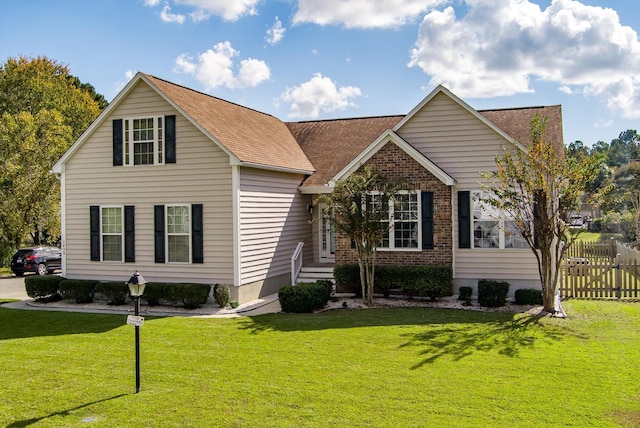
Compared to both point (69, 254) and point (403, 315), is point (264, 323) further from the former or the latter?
point (69, 254)

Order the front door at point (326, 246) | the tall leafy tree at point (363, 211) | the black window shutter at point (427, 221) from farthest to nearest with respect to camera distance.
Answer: the front door at point (326, 246) → the black window shutter at point (427, 221) → the tall leafy tree at point (363, 211)

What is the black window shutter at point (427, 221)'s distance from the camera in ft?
59.2

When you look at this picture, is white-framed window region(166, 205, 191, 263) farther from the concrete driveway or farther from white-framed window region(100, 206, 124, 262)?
the concrete driveway

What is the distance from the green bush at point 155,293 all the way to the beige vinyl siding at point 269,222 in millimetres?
2347

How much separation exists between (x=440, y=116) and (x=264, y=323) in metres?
9.13

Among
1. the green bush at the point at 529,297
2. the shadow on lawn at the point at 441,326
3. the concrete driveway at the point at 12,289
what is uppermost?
the green bush at the point at 529,297

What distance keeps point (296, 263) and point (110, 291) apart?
6.40 m

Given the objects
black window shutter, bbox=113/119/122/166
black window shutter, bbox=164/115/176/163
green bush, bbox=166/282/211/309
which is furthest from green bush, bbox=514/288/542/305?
black window shutter, bbox=113/119/122/166

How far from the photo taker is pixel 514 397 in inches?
335

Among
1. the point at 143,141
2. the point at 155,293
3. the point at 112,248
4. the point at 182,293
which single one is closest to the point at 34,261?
the point at 112,248

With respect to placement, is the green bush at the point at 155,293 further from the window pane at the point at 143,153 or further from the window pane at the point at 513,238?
the window pane at the point at 513,238

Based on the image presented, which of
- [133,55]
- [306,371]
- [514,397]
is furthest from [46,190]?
[514,397]

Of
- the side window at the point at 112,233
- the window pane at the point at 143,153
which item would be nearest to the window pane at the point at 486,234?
the window pane at the point at 143,153

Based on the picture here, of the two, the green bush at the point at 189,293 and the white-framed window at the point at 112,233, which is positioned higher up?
the white-framed window at the point at 112,233
